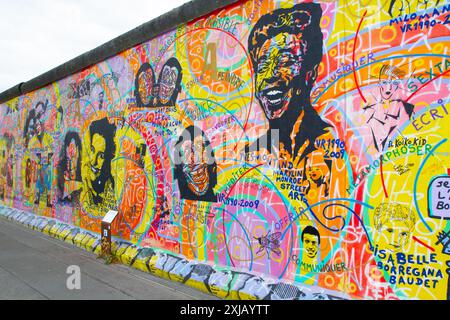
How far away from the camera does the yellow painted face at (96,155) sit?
7.19 metres

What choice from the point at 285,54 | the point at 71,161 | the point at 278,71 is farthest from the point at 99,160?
the point at 285,54

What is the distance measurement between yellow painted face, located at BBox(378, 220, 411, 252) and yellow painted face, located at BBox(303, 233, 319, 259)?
634 mm

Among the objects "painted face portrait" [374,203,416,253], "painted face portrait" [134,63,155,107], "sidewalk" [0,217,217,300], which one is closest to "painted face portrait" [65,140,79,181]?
"sidewalk" [0,217,217,300]

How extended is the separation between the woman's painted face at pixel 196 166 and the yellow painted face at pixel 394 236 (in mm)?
2322

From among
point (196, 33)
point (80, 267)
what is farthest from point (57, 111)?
point (196, 33)

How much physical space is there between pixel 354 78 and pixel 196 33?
257cm

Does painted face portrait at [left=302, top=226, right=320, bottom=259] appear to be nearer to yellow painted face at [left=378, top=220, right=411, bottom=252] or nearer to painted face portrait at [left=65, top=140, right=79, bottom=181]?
yellow painted face at [left=378, top=220, right=411, bottom=252]

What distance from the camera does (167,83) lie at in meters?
5.69

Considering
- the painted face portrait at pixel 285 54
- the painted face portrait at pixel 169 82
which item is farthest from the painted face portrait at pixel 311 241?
the painted face portrait at pixel 169 82

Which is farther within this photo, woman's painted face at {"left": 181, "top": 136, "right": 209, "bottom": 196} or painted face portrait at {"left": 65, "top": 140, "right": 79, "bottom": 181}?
painted face portrait at {"left": 65, "top": 140, "right": 79, "bottom": 181}

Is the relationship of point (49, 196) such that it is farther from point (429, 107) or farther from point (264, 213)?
point (429, 107)

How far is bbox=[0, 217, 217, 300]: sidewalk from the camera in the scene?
179 inches

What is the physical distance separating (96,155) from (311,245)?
4.98 meters

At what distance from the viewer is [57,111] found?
29.9 feet
